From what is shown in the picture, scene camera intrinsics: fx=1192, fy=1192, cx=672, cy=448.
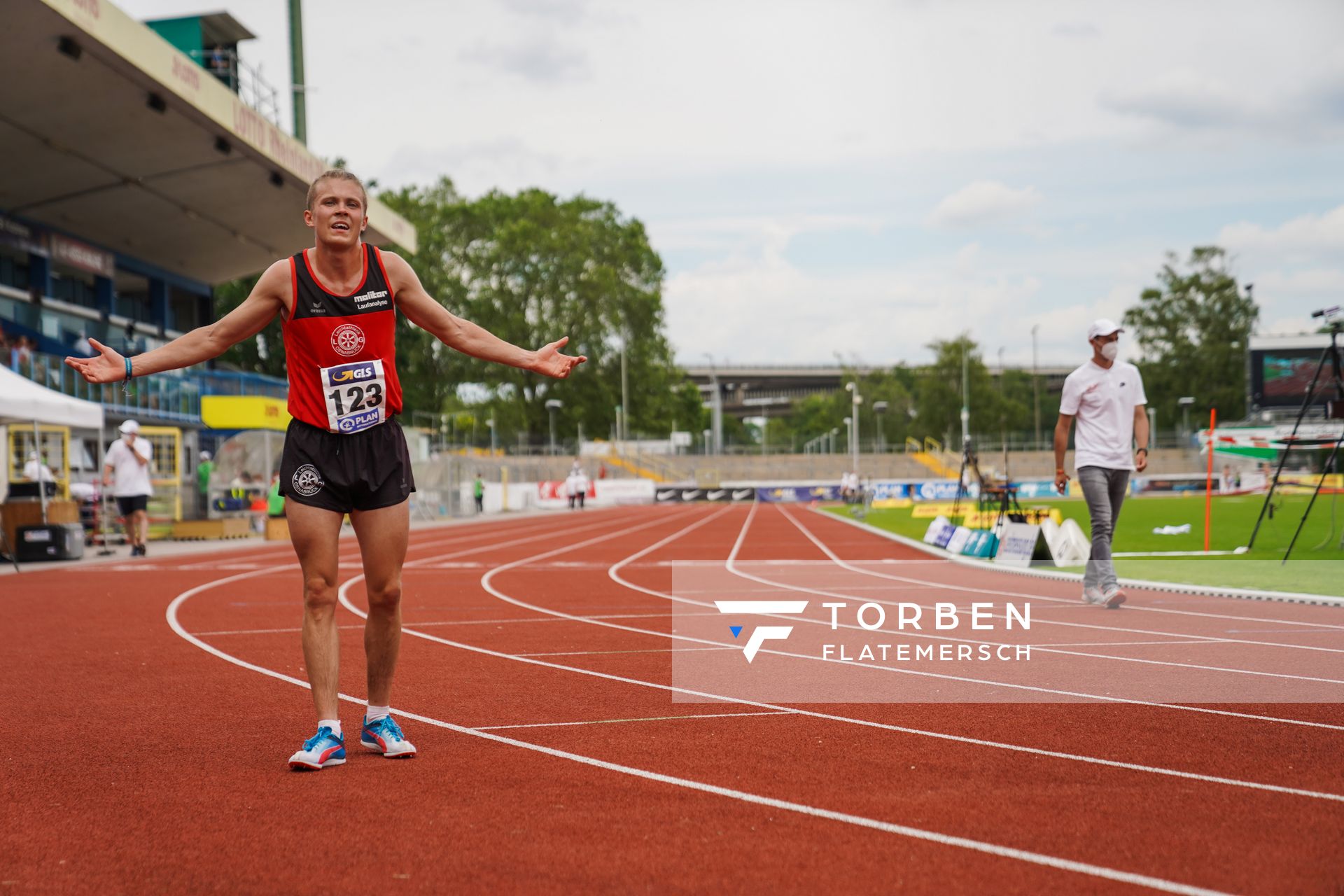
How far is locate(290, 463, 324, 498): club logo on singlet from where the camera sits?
4.23 m

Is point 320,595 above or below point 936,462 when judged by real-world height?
above

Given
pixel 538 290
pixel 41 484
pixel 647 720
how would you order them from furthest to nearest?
1. pixel 538 290
2. pixel 41 484
3. pixel 647 720

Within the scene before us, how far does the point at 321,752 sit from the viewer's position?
4.14 m

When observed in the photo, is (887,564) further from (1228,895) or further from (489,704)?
(1228,895)

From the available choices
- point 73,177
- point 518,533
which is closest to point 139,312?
point 73,177

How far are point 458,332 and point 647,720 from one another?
5.95ft

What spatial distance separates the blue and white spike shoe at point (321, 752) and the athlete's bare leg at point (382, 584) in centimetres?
30

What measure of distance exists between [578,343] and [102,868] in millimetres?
64169

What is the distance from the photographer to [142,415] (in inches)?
1085

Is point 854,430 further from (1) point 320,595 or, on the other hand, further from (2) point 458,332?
(1) point 320,595

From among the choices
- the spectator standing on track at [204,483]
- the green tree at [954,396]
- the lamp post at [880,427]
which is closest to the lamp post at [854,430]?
the lamp post at [880,427]

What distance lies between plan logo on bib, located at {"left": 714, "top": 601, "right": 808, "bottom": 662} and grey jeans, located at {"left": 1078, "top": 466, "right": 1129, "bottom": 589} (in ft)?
7.21

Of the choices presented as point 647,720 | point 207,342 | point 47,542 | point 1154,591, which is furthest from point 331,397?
point 47,542

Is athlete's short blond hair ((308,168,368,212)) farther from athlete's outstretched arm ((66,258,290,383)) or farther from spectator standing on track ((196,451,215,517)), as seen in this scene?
spectator standing on track ((196,451,215,517))
